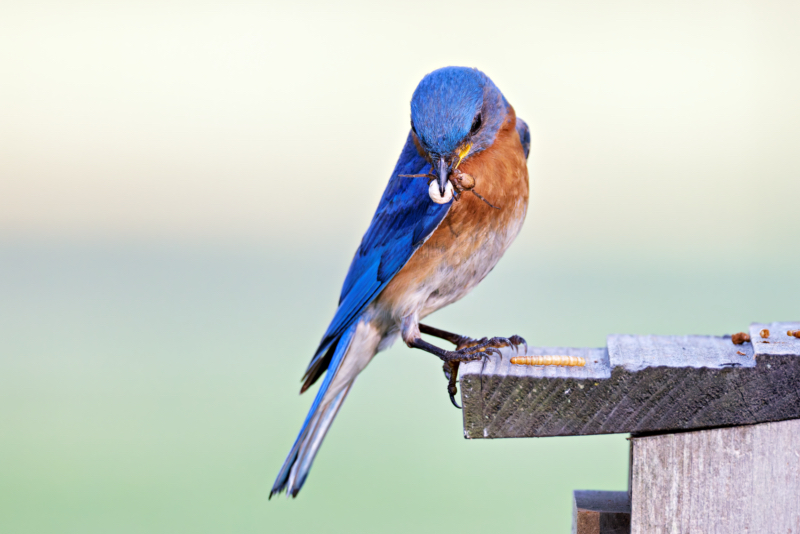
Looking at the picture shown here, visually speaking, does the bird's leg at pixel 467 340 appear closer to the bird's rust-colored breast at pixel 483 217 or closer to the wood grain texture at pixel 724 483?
the bird's rust-colored breast at pixel 483 217

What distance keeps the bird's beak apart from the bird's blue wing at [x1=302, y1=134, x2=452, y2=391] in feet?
0.86

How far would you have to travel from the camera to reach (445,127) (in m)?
2.31

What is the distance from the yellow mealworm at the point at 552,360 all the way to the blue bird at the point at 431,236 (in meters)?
0.31

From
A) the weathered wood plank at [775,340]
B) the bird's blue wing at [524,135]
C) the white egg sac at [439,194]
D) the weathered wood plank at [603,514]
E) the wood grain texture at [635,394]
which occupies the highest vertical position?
the bird's blue wing at [524,135]

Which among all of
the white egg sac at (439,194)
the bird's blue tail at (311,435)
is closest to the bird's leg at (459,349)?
the bird's blue tail at (311,435)

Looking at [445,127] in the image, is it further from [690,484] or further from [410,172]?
[690,484]

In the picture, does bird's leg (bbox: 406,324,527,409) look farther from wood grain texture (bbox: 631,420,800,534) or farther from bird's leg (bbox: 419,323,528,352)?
wood grain texture (bbox: 631,420,800,534)

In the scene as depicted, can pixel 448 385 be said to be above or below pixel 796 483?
above

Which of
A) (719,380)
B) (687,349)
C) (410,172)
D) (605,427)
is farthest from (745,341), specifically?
(410,172)

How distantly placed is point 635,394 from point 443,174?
91cm

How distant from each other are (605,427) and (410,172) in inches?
52.9

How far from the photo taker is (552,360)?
1998 millimetres

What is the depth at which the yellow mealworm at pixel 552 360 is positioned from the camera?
1958 millimetres

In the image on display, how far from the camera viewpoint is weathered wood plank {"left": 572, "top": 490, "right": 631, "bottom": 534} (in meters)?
2.07
